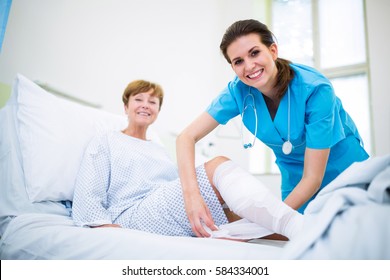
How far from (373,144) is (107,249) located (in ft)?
8.24

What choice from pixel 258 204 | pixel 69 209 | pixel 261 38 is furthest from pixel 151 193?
pixel 261 38

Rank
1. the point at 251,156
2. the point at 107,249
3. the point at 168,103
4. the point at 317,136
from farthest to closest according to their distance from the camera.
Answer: the point at 251,156
the point at 168,103
the point at 317,136
the point at 107,249

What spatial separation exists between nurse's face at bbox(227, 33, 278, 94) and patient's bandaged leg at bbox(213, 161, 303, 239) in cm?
32

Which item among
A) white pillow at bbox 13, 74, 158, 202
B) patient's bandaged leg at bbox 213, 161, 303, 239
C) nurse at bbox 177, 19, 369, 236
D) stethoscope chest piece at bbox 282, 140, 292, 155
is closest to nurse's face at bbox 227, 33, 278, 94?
nurse at bbox 177, 19, 369, 236

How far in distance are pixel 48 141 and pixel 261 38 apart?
850mm

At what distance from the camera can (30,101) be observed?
114 cm

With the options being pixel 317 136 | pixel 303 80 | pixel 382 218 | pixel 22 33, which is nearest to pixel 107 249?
pixel 382 218

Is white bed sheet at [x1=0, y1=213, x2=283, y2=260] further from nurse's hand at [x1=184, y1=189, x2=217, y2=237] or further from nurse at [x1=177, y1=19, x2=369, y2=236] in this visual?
nurse at [x1=177, y1=19, x2=369, y2=236]

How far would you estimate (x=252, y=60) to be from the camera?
3.15 ft

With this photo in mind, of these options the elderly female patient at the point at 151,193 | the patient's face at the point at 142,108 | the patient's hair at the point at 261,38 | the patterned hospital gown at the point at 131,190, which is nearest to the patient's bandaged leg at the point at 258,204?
the elderly female patient at the point at 151,193

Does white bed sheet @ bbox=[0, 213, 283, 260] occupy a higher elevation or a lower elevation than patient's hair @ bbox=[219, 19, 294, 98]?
lower

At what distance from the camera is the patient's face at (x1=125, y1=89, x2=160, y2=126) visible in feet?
4.30

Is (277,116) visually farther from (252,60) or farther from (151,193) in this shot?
(151,193)
